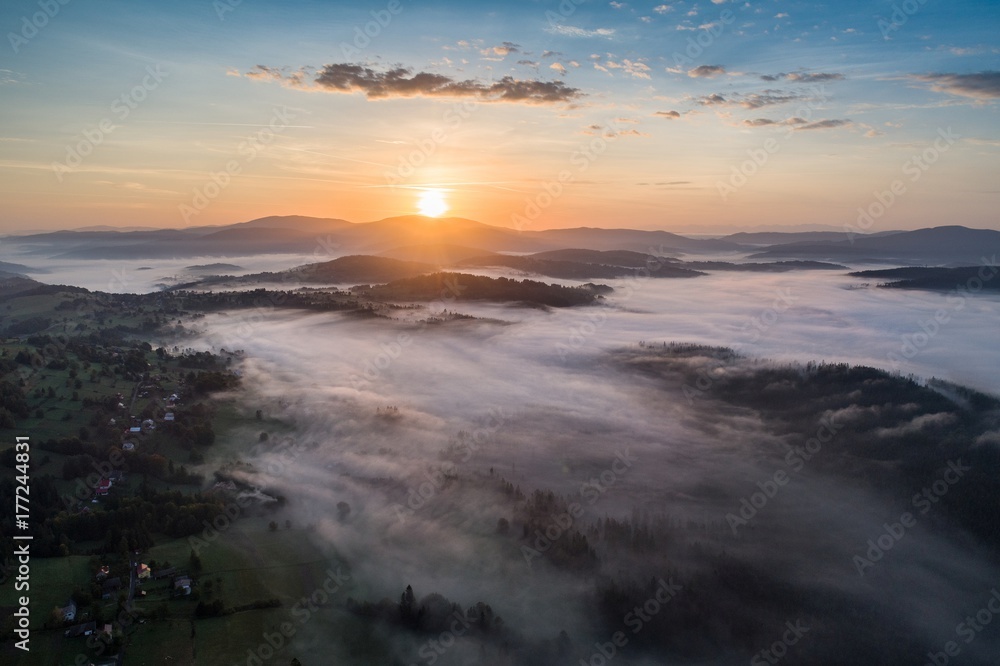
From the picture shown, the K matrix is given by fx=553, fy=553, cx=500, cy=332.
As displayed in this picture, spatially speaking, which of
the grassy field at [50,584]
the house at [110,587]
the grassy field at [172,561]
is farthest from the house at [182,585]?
the grassy field at [50,584]

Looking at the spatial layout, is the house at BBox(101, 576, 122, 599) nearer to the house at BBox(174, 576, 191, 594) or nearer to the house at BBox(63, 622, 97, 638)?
the house at BBox(63, 622, 97, 638)

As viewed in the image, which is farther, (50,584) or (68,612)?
(50,584)

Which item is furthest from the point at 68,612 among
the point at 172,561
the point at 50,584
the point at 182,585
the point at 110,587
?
the point at 172,561

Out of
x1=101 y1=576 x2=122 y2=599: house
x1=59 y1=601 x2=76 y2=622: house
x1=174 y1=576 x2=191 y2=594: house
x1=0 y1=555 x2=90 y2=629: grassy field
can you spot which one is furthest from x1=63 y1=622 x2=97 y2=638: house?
x1=174 y1=576 x2=191 y2=594: house

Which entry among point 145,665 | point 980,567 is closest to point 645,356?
point 980,567

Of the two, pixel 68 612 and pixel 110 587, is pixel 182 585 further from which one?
pixel 68 612

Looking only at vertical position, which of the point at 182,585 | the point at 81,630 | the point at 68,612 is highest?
the point at 68,612

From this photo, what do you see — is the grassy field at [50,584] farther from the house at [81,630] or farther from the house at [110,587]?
the house at [81,630]
